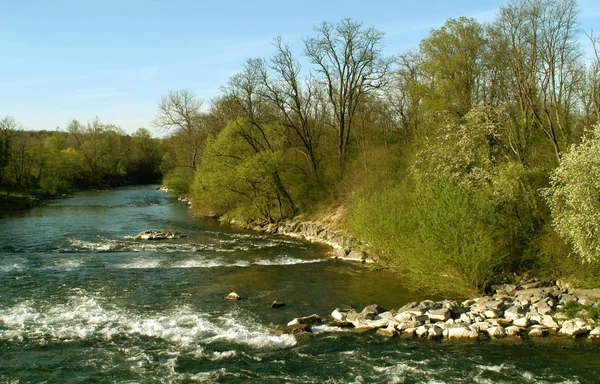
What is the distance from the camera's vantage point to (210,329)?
15297 millimetres

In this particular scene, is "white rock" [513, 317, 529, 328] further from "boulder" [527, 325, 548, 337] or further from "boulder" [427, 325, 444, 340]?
"boulder" [427, 325, 444, 340]

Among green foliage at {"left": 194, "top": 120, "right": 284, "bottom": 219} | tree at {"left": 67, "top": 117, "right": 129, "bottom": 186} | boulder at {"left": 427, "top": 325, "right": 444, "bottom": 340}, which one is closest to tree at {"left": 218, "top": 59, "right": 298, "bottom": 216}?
green foliage at {"left": 194, "top": 120, "right": 284, "bottom": 219}

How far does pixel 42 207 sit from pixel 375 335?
1886 inches

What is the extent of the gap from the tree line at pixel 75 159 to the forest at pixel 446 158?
423cm

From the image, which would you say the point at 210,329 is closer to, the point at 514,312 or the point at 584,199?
the point at 514,312

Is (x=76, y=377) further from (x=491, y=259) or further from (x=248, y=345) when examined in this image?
(x=491, y=259)

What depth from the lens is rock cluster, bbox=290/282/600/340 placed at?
14.6 meters

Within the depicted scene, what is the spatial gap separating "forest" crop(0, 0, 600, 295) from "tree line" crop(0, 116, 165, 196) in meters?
4.23

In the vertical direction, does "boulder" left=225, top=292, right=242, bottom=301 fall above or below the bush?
below

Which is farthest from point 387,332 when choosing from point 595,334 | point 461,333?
point 595,334

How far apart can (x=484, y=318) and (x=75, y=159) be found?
8328cm

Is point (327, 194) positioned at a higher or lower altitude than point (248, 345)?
higher

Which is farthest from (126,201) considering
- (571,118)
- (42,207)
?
(571,118)

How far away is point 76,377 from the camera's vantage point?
12023mm
